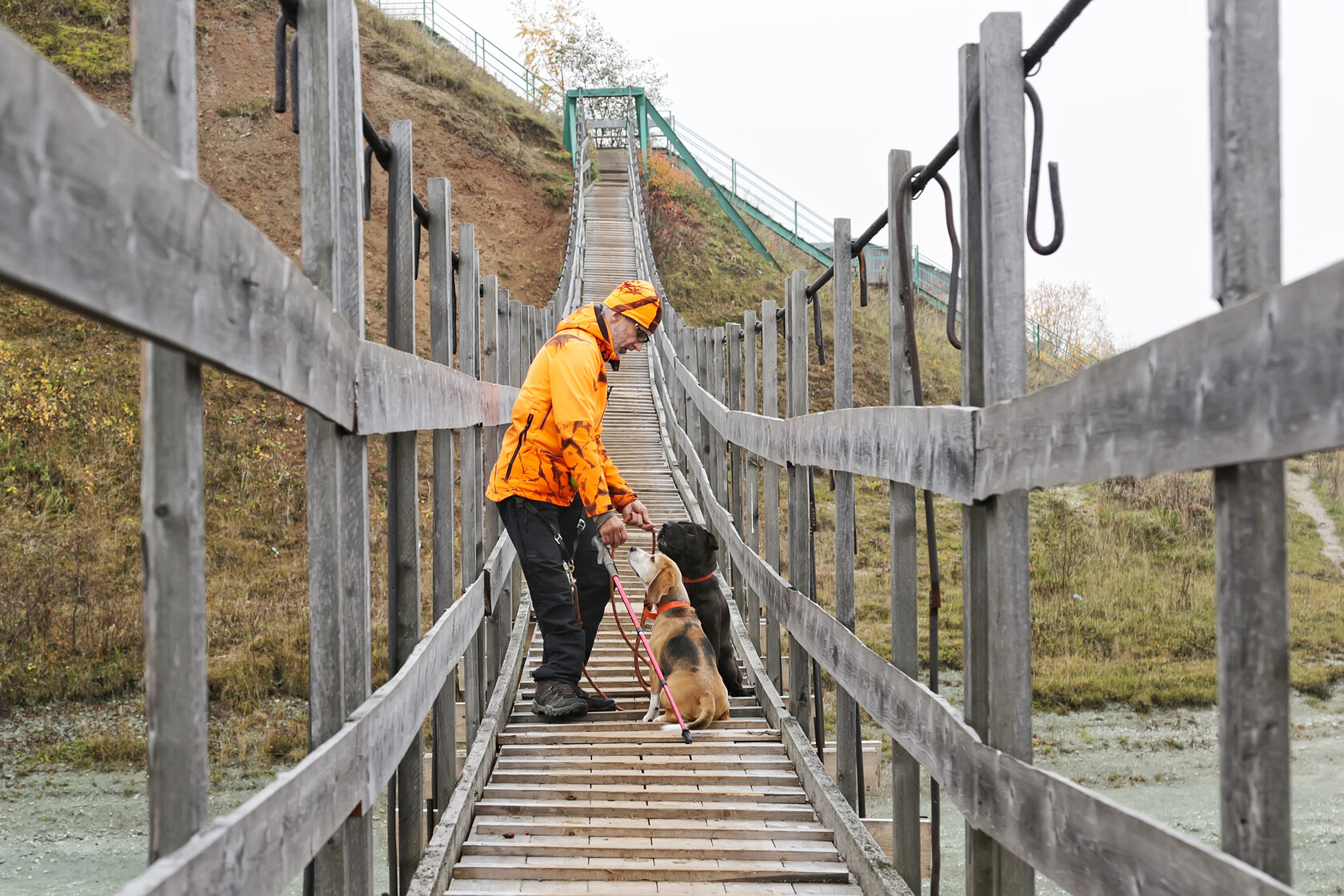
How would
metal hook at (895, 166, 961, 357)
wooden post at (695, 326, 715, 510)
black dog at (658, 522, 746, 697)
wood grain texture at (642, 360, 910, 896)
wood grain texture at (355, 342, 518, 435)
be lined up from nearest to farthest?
wood grain texture at (355, 342, 518, 435)
metal hook at (895, 166, 961, 357)
wood grain texture at (642, 360, 910, 896)
black dog at (658, 522, 746, 697)
wooden post at (695, 326, 715, 510)

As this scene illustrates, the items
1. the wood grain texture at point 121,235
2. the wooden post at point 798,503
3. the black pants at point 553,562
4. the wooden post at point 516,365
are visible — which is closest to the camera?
the wood grain texture at point 121,235

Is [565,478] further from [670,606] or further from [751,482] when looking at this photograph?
[751,482]

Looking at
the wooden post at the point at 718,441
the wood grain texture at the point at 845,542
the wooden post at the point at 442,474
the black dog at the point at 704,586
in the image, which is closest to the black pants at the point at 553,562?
the black dog at the point at 704,586

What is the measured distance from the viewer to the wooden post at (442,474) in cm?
411

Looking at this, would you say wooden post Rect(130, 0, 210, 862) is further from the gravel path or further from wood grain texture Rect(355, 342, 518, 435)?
the gravel path

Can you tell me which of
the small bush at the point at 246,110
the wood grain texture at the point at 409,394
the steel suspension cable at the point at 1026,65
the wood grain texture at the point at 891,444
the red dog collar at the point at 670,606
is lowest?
the red dog collar at the point at 670,606

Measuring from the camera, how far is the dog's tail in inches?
211

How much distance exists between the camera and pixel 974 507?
2.47m

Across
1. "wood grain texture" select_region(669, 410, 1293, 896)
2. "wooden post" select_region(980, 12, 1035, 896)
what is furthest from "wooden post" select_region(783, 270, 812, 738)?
"wooden post" select_region(980, 12, 1035, 896)

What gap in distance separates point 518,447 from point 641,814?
178 centimetres

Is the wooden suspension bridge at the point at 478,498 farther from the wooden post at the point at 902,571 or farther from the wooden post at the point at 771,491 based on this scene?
the wooden post at the point at 771,491

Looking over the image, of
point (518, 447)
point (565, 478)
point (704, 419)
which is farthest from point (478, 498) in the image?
point (704, 419)

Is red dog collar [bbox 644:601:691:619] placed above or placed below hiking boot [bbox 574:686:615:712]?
above

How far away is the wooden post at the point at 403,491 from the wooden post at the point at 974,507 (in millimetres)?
1669
